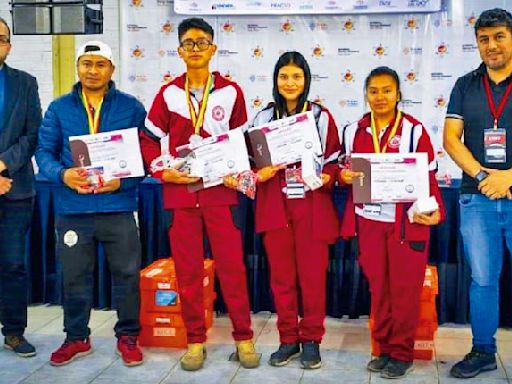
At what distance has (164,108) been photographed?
3385 millimetres

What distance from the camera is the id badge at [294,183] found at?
3332 mm

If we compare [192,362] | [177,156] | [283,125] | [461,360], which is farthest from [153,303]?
[461,360]

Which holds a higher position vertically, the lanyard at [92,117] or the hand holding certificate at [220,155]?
the lanyard at [92,117]

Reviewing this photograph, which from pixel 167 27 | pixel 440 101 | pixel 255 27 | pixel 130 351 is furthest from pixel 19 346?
pixel 440 101

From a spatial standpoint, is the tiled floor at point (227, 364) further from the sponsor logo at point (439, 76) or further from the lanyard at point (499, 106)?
the sponsor logo at point (439, 76)

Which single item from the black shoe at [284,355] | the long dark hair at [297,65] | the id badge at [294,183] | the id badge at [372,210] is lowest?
the black shoe at [284,355]

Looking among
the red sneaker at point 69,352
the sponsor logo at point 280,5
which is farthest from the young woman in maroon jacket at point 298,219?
the sponsor logo at point 280,5

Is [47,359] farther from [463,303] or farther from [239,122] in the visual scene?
[463,303]

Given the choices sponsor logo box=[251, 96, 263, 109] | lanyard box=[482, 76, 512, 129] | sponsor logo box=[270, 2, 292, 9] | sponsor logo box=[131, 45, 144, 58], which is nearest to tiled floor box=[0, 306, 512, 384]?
lanyard box=[482, 76, 512, 129]

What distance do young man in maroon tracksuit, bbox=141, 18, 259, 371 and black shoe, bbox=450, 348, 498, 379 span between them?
951mm

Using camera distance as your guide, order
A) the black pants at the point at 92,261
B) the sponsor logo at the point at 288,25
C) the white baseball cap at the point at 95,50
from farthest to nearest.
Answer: the sponsor logo at the point at 288,25
the black pants at the point at 92,261
the white baseball cap at the point at 95,50

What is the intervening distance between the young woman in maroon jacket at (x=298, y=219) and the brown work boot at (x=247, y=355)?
0.36 feet

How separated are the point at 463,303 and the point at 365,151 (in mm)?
1498

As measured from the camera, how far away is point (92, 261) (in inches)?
141
